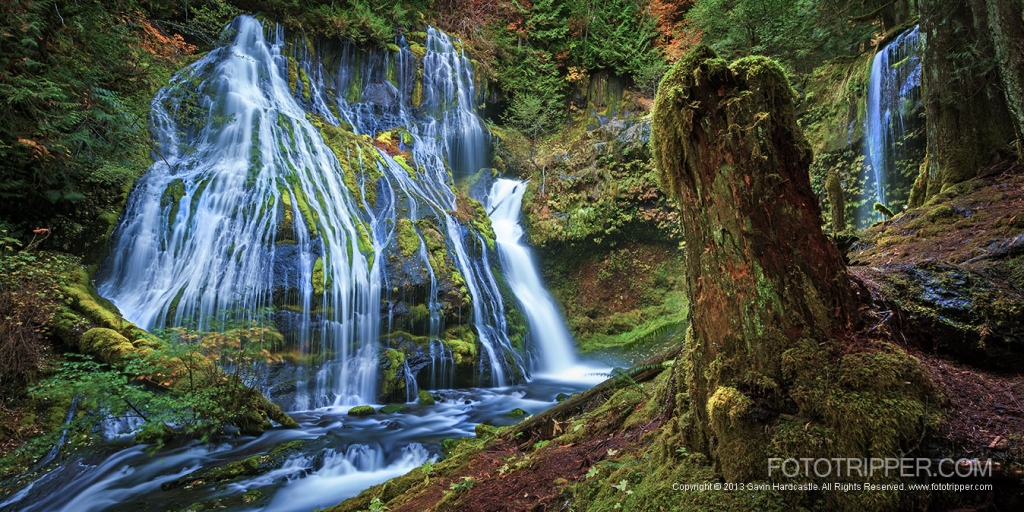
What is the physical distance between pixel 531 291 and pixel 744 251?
12492 mm

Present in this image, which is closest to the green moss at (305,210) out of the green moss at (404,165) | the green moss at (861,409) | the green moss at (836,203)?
the green moss at (404,165)

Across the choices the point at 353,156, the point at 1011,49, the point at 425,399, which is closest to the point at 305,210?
the point at 353,156

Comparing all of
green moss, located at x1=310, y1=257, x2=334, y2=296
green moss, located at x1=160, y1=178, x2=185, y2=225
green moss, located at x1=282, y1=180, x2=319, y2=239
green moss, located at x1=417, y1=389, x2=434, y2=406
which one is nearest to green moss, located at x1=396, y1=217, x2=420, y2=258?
green moss, located at x1=310, y1=257, x2=334, y2=296

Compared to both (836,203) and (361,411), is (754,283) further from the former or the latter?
(361,411)

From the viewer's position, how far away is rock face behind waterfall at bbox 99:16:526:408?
9094 millimetres

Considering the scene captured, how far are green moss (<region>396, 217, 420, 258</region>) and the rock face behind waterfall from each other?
4cm

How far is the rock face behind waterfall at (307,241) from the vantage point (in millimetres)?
9094

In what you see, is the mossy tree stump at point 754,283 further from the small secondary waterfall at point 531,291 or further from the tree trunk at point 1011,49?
the small secondary waterfall at point 531,291

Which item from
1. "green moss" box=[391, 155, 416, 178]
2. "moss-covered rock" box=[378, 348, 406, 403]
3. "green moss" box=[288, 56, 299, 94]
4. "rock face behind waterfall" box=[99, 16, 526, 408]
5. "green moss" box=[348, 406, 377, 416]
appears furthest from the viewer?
"green moss" box=[288, 56, 299, 94]

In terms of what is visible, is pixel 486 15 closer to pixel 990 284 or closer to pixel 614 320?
pixel 614 320

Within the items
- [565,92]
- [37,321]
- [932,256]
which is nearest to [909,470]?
[932,256]

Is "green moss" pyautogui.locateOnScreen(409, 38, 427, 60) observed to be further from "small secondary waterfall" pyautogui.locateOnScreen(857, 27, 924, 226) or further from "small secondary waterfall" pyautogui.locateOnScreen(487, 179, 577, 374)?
"small secondary waterfall" pyautogui.locateOnScreen(857, 27, 924, 226)

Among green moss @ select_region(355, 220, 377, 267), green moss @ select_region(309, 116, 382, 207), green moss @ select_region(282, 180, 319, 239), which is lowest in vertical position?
green moss @ select_region(355, 220, 377, 267)

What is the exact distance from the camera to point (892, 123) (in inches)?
342
